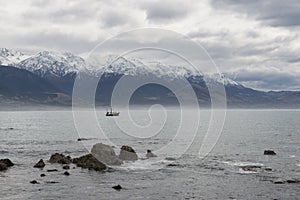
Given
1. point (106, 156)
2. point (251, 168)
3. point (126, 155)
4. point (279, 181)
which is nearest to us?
point (279, 181)

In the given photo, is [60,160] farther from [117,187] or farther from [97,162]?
[117,187]

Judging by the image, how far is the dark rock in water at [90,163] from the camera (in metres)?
68.0

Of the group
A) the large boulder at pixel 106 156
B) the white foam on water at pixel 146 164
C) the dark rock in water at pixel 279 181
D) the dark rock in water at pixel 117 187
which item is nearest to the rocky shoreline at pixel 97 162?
the large boulder at pixel 106 156

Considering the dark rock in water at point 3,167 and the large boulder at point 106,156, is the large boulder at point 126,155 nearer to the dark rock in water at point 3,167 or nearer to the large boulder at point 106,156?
the large boulder at point 106,156

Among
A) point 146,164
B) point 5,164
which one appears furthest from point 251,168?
point 5,164

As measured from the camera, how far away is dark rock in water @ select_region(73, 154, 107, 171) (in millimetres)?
67981

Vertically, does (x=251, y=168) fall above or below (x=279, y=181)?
above

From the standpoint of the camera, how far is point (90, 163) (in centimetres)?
7025

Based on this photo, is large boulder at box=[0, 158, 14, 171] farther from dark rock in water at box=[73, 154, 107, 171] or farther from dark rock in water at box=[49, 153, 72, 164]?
dark rock in water at box=[73, 154, 107, 171]

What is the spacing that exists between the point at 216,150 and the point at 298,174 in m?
37.1

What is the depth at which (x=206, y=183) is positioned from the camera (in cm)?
5697

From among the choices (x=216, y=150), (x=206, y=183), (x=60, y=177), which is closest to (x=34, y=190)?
(x=60, y=177)

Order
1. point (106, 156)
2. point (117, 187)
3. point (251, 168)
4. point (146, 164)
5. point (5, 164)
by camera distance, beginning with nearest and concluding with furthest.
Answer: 1. point (117, 187)
2. point (251, 168)
3. point (5, 164)
4. point (106, 156)
5. point (146, 164)

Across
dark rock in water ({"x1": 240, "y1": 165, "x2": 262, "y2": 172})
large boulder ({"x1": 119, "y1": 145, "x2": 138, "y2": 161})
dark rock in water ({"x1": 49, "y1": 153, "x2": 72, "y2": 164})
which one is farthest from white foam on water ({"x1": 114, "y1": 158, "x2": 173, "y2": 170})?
dark rock in water ({"x1": 240, "y1": 165, "x2": 262, "y2": 172})
